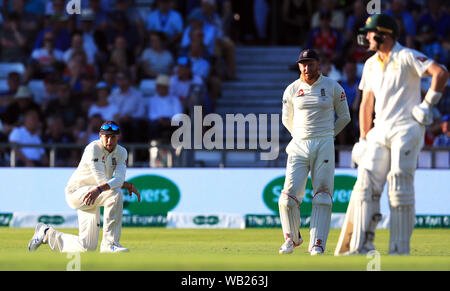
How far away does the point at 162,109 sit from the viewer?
18.0m

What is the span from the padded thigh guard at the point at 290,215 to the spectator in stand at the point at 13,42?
11996 millimetres

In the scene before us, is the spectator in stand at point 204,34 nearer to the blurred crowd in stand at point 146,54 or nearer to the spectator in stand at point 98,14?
the blurred crowd in stand at point 146,54

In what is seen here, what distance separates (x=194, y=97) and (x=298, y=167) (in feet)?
25.5

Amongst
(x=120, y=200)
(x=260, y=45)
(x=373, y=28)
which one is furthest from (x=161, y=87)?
(x=373, y=28)

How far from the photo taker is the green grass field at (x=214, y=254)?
7.34 meters

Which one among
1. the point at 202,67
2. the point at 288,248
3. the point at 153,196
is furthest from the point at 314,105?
the point at 202,67

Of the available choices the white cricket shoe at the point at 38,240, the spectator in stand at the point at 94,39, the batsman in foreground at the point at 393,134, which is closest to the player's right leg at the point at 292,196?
the batsman in foreground at the point at 393,134

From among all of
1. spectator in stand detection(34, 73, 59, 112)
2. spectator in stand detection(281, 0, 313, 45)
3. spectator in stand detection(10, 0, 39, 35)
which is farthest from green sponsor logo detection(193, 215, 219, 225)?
spectator in stand detection(10, 0, 39, 35)

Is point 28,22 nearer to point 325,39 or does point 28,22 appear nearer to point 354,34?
point 325,39

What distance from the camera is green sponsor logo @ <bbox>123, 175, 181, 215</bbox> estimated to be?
53.7 feet

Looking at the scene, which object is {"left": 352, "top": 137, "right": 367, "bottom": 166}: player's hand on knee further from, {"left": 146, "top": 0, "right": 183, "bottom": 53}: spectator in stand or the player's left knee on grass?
{"left": 146, "top": 0, "right": 183, "bottom": 53}: spectator in stand

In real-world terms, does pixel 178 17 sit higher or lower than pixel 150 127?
higher

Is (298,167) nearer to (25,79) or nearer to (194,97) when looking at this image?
(194,97)

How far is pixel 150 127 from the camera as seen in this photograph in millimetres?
17750
